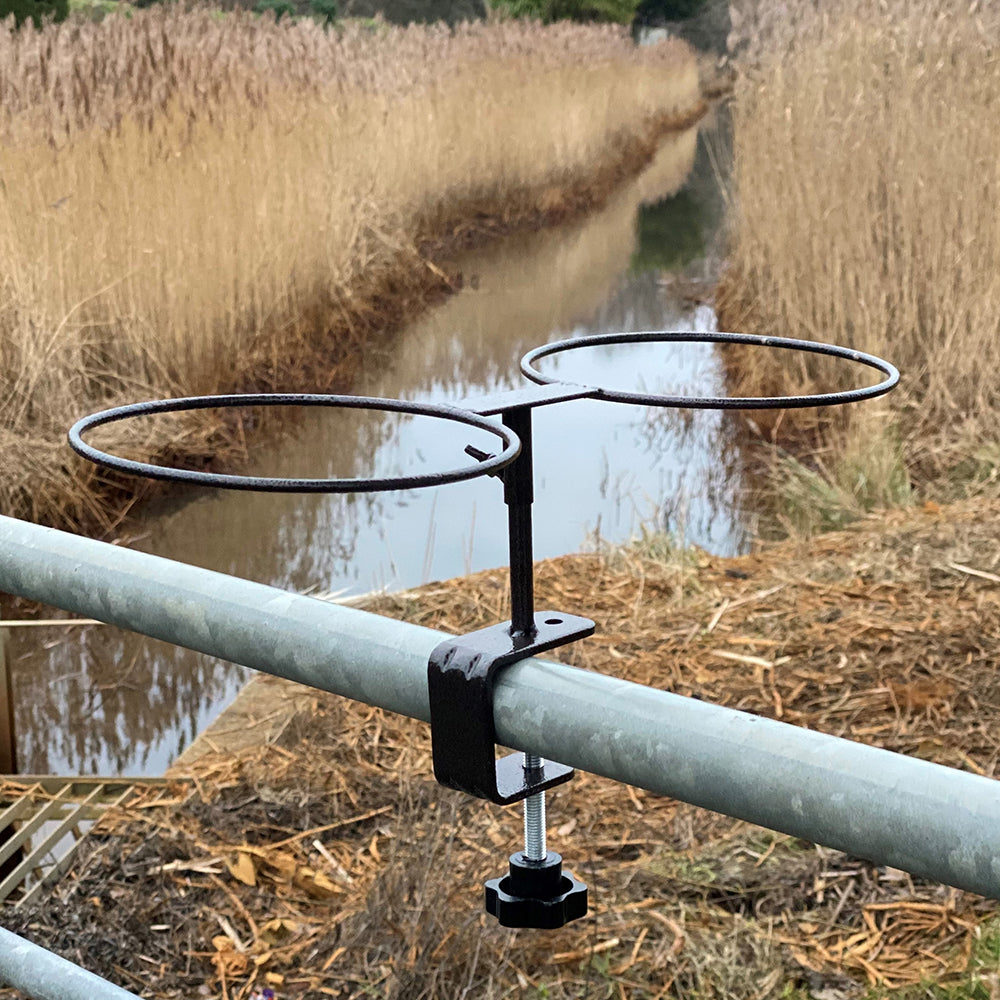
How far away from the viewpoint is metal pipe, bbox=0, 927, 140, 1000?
27.2 inches

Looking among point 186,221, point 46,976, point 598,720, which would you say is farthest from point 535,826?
point 186,221

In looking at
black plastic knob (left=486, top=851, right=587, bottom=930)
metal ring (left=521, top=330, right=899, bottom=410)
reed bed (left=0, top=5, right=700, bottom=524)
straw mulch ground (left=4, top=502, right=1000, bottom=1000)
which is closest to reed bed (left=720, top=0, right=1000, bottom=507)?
straw mulch ground (left=4, top=502, right=1000, bottom=1000)

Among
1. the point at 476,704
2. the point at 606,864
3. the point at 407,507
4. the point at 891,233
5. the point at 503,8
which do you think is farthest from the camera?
the point at 503,8

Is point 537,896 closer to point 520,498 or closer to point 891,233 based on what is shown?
point 520,498

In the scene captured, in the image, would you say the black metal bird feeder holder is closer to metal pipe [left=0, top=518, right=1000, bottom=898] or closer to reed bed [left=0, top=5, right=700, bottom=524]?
metal pipe [left=0, top=518, right=1000, bottom=898]

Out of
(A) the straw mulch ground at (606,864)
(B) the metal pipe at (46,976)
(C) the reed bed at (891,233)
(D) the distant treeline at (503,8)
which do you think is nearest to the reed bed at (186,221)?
(C) the reed bed at (891,233)

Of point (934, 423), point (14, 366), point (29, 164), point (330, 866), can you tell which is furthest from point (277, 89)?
point (330, 866)

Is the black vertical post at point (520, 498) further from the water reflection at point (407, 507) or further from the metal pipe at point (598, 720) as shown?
the water reflection at point (407, 507)

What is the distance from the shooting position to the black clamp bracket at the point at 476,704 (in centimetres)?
59

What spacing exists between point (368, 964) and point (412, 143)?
8361mm

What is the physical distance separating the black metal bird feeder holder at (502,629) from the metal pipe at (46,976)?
20 centimetres

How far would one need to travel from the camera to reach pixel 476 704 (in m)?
0.59

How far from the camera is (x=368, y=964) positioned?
2.12m

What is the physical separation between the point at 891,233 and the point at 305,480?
17.7ft
